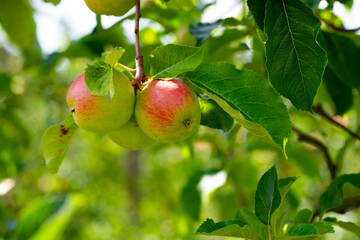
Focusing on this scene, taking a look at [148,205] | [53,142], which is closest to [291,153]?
[53,142]

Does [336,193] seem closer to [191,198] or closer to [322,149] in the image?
[322,149]

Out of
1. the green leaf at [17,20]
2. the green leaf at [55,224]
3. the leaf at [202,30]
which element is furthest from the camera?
the green leaf at [17,20]

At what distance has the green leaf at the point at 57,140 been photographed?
0.90m

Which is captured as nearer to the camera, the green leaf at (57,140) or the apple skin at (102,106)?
the apple skin at (102,106)

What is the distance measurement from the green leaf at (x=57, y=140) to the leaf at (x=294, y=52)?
18.8 inches

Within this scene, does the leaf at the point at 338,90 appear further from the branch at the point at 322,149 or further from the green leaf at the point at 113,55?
the green leaf at the point at 113,55

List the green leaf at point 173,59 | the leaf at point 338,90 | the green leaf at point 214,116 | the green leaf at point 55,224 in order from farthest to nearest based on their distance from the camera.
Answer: the green leaf at point 55,224 < the leaf at point 338,90 < the green leaf at point 214,116 < the green leaf at point 173,59

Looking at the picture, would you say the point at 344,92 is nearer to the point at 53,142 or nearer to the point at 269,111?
the point at 269,111

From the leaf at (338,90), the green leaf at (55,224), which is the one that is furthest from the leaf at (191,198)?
the leaf at (338,90)

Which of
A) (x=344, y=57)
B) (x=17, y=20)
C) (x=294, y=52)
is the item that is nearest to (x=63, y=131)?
(x=294, y=52)

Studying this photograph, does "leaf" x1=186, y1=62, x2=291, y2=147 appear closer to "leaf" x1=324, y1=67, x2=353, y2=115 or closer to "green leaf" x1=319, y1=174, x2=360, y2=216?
"green leaf" x1=319, y1=174, x2=360, y2=216

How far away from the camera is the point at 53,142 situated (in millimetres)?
915

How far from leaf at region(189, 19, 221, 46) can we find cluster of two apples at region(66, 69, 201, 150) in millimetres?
290

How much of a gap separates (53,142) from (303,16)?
636mm
